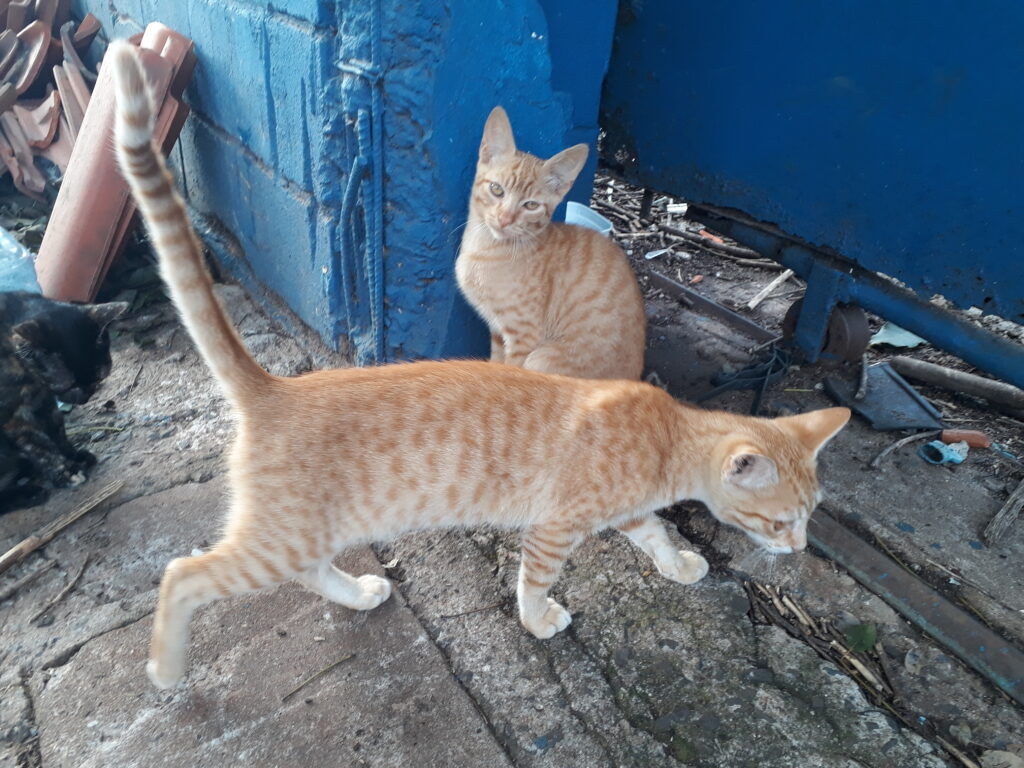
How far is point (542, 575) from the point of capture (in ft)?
7.82

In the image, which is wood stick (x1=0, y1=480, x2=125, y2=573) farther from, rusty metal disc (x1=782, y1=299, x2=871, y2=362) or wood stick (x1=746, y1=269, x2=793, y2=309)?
wood stick (x1=746, y1=269, x2=793, y2=309)

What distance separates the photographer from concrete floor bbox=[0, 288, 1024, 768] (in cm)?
216

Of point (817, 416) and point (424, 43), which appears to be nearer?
point (817, 416)

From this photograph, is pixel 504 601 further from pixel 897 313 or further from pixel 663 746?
pixel 897 313

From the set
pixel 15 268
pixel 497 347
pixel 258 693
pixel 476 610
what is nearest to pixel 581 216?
pixel 497 347

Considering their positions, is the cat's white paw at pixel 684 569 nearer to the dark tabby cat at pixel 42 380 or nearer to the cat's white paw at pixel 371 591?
the cat's white paw at pixel 371 591

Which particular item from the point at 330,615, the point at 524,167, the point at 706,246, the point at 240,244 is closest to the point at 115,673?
the point at 330,615

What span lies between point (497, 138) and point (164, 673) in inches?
94.0

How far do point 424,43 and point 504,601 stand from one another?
2.24 meters

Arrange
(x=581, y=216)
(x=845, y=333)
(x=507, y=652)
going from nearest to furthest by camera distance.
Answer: (x=507, y=652)
(x=845, y=333)
(x=581, y=216)

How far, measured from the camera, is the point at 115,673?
2.30m

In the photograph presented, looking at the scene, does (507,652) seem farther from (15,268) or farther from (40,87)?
(40,87)

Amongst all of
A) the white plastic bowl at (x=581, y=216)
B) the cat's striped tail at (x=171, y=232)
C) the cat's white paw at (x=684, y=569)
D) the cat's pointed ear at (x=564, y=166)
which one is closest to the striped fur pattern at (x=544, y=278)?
the cat's pointed ear at (x=564, y=166)

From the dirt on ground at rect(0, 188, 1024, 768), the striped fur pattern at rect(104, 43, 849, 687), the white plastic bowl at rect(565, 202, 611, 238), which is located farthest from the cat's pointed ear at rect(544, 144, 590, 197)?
the dirt on ground at rect(0, 188, 1024, 768)
